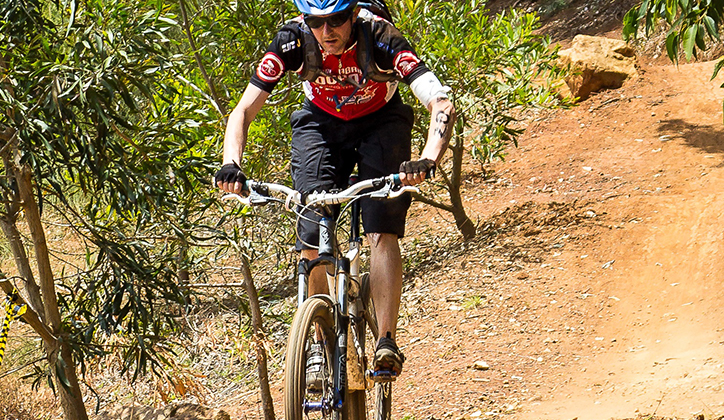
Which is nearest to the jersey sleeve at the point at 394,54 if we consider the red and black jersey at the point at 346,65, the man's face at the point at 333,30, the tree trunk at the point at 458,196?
the red and black jersey at the point at 346,65

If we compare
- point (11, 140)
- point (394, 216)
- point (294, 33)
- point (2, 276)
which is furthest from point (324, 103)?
point (2, 276)

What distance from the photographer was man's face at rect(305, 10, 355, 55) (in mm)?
Answer: 3361

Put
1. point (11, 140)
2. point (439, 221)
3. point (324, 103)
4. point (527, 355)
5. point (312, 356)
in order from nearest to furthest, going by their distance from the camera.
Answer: point (312, 356)
point (324, 103)
point (11, 140)
point (527, 355)
point (439, 221)

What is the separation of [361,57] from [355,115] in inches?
12.5

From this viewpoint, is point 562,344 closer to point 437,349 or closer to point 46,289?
point 437,349

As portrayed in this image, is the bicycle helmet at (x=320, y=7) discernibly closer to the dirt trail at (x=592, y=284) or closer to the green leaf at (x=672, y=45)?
the green leaf at (x=672, y=45)

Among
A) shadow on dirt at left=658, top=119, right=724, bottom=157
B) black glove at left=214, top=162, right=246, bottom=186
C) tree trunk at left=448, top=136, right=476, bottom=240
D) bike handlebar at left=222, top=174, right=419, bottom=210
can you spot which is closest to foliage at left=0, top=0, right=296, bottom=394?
black glove at left=214, top=162, right=246, bottom=186

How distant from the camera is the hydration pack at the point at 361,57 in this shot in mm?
3547

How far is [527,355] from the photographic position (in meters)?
6.30

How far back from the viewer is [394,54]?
3523mm

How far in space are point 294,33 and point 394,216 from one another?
3.14 feet

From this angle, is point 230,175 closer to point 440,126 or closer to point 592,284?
point 440,126

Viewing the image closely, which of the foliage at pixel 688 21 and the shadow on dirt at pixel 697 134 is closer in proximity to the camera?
the foliage at pixel 688 21

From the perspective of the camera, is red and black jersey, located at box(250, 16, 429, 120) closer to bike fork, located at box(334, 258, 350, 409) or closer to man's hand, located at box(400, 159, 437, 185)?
man's hand, located at box(400, 159, 437, 185)
